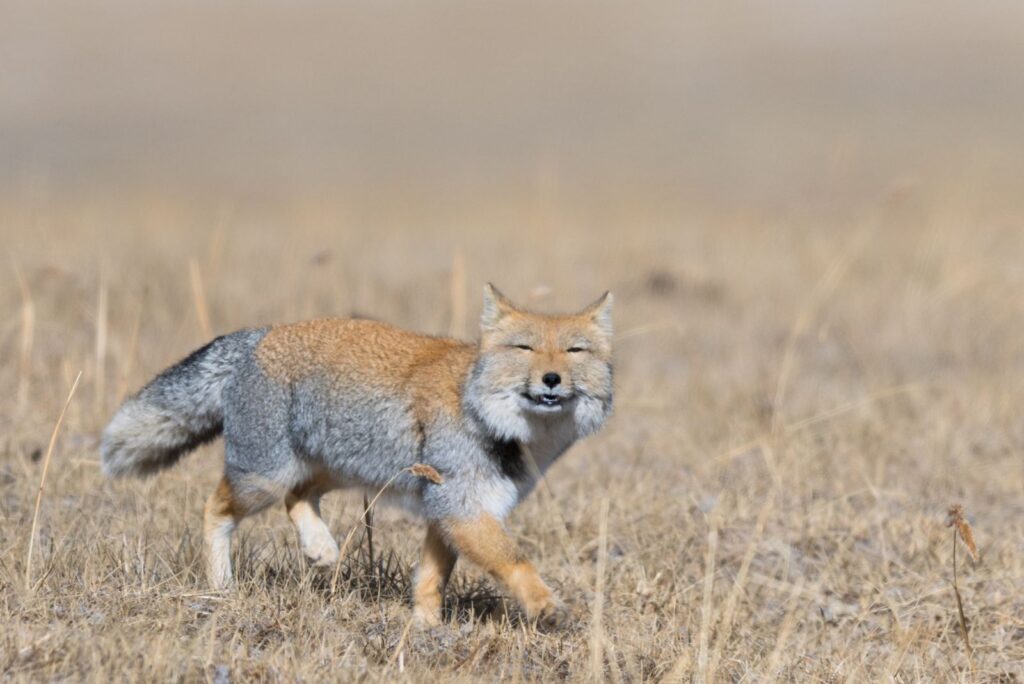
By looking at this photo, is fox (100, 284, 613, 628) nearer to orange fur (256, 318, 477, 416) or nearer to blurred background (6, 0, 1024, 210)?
orange fur (256, 318, 477, 416)

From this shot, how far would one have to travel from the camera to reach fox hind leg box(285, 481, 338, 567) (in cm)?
646

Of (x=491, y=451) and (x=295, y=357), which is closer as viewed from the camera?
(x=491, y=451)

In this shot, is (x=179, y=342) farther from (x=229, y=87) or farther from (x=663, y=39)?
(x=663, y=39)

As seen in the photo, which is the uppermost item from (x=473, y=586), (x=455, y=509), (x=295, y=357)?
(x=295, y=357)

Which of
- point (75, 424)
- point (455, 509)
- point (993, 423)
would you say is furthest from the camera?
point (993, 423)

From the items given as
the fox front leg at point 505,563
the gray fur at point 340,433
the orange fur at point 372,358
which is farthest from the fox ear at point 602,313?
the fox front leg at point 505,563

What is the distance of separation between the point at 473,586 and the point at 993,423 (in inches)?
196

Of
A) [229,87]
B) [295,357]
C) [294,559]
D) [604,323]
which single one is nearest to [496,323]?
[604,323]

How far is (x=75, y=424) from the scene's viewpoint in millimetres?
8633

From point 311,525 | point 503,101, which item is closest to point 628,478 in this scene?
point 311,525

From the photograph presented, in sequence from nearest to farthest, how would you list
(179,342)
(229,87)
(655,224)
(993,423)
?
1. (993,423)
2. (179,342)
3. (655,224)
4. (229,87)

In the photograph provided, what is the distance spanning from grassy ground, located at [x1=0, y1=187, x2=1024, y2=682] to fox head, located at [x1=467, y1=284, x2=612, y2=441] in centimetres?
74

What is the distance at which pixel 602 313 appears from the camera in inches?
246

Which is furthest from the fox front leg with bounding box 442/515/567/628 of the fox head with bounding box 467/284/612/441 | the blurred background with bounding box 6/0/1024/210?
the blurred background with bounding box 6/0/1024/210
